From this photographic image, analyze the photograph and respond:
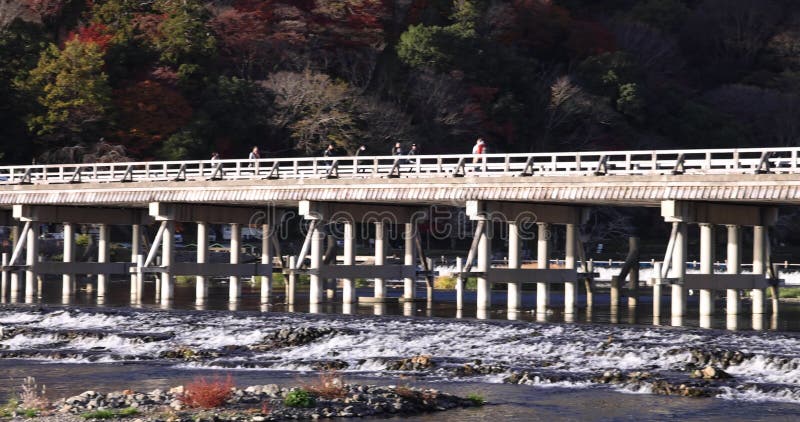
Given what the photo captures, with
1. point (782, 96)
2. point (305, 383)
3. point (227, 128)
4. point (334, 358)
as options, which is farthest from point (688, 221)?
point (782, 96)

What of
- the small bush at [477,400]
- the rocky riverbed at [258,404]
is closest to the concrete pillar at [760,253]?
the small bush at [477,400]

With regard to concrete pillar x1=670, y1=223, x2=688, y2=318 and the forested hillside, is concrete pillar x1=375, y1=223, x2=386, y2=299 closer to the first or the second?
concrete pillar x1=670, y1=223, x2=688, y2=318

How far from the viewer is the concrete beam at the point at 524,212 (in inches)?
2105

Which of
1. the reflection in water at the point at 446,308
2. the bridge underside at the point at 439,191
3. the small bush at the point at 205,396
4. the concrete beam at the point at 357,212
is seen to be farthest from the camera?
the concrete beam at the point at 357,212

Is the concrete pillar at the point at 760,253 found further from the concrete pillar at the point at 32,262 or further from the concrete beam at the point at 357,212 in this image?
the concrete pillar at the point at 32,262

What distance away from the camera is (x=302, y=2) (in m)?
102

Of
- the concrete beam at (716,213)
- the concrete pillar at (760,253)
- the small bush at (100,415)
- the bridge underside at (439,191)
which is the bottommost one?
the small bush at (100,415)

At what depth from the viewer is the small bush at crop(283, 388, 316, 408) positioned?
2945 centimetres

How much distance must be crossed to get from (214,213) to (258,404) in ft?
117

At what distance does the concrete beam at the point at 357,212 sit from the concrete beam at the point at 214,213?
592 cm

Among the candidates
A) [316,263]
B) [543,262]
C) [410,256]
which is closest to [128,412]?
[316,263]

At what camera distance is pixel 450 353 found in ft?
134

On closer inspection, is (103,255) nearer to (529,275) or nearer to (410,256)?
(410,256)

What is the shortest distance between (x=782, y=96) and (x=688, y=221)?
61338 mm
